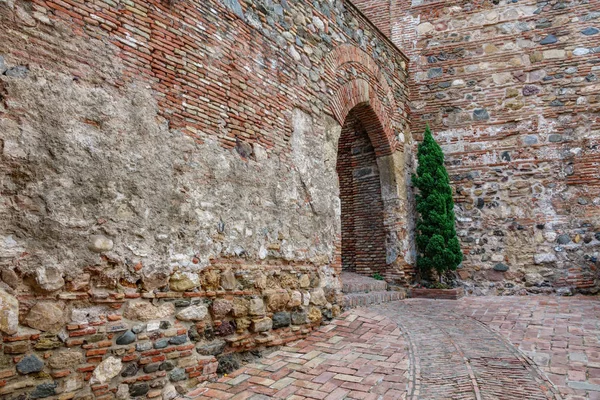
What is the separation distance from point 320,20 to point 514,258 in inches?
206

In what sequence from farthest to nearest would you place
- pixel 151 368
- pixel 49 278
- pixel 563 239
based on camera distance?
pixel 563 239, pixel 151 368, pixel 49 278

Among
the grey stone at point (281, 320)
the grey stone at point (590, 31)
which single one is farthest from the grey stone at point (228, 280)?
the grey stone at point (590, 31)

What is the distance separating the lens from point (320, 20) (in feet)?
A: 18.7

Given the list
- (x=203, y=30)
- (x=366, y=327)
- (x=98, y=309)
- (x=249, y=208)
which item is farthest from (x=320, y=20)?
(x=98, y=309)

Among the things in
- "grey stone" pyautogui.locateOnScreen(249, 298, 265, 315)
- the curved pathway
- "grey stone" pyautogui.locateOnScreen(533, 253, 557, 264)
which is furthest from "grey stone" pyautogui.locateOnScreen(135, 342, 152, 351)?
"grey stone" pyautogui.locateOnScreen(533, 253, 557, 264)

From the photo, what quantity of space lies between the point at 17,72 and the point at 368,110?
17.4ft

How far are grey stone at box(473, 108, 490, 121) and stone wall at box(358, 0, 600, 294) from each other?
18mm

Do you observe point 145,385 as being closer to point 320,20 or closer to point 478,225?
point 320,20

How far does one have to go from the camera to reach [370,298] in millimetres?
6266

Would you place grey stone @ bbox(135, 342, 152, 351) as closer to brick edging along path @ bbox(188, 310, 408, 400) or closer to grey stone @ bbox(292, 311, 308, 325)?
brick edging along path @ bbox(188, 310, 408, 400)

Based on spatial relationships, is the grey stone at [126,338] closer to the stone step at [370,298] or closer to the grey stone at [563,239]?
the stone step at [370,298]

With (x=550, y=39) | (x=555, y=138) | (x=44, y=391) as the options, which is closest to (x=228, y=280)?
(x=44, y=391)

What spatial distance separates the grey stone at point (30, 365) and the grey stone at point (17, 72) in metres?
1.67

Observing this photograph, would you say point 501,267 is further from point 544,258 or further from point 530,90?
point 530,90
